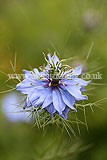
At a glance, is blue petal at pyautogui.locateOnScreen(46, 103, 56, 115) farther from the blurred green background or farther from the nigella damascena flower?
the blurred green background

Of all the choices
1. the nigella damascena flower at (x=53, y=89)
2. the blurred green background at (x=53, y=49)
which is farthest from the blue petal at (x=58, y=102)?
the blurred green background at (x=53, y=49)

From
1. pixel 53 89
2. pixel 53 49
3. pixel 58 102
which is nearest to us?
pixel 58 102

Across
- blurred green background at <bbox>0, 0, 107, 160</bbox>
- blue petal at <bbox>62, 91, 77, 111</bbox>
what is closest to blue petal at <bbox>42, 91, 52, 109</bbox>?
blue petal at <bbox>62, 91, 77, 111</bbox>

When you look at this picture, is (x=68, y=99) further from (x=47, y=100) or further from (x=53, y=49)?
(x=53, y=49)

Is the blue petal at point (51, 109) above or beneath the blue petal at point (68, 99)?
beneath

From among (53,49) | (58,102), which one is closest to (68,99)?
(58,102)

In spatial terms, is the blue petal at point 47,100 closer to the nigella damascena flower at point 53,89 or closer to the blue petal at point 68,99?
the nigella damascena flower at point 53,89
